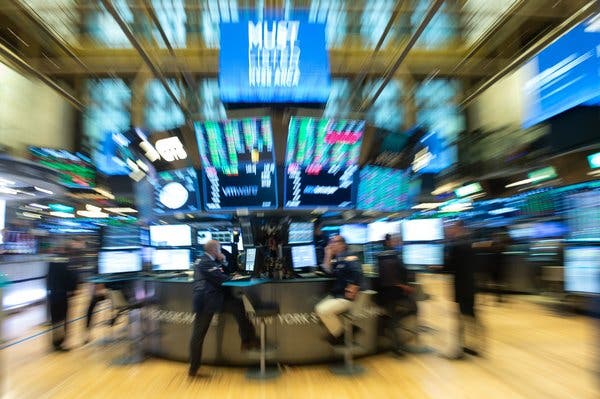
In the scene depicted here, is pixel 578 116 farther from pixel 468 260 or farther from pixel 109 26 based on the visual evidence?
pixel 109 26

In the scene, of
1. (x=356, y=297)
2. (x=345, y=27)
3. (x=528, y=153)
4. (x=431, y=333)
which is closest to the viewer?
(x=356, y=297)

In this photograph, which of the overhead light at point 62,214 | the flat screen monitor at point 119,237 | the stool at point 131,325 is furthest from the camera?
the overhead light at point 62,214

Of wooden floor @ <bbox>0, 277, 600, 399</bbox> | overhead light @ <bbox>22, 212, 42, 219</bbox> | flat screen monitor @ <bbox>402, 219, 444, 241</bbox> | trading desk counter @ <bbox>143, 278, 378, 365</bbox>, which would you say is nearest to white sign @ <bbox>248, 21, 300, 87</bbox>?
trading desk counter @ <bbox>143, 278, 378, 365</bbox>

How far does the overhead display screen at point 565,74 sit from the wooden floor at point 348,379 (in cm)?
189

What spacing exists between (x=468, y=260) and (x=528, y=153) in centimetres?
628

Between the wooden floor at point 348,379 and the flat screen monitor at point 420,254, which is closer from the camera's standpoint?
the wooden floor at point 348,379

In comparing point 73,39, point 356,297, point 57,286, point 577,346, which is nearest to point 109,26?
point 73,39

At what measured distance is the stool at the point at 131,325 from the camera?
5.09 m

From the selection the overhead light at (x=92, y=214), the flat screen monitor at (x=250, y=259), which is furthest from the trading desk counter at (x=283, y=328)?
the overhead light at (x=92, y=214)

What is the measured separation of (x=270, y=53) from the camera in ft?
12.5

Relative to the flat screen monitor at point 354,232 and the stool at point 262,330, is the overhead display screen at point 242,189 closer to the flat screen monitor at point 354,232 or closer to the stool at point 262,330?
the stool at point 262,330

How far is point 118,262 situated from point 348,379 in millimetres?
3897

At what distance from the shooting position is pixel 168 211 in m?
5.71

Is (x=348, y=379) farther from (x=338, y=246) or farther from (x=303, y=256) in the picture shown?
(x=303, y=256)
